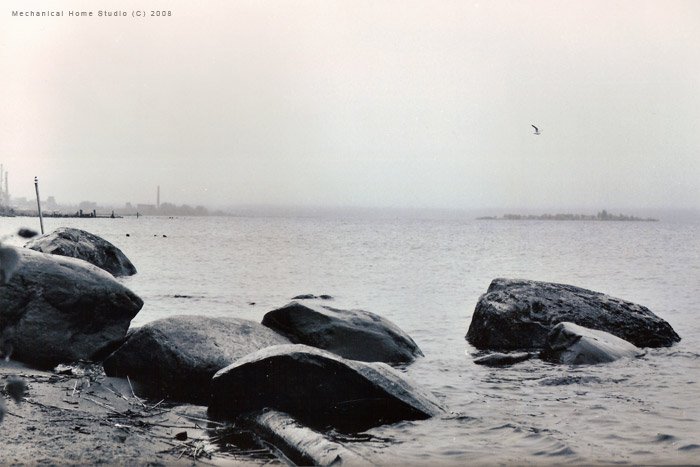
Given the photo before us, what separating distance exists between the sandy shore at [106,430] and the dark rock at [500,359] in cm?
492

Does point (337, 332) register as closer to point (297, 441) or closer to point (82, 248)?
point (297, 441)

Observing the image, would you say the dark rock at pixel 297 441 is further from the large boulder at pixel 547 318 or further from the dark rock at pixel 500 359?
the large boulder at pixel 547 318

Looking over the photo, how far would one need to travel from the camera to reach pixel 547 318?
478 inches

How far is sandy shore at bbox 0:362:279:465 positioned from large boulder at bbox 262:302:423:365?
268 cm

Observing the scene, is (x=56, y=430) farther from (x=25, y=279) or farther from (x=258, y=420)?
(x=25, y=279)

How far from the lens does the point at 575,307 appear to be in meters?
12.2

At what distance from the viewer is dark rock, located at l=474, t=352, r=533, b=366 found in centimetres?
1053

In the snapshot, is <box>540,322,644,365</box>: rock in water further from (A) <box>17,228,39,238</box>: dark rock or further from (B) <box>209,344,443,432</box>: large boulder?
(A) <box>17,228,39,238</box>: dark rock

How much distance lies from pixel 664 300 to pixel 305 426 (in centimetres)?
1777

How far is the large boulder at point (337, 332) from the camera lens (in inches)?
387

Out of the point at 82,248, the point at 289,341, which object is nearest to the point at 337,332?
the point at 289,341

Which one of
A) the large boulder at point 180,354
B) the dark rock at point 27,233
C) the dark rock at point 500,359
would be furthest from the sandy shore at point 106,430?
the dark rock at point 500,359

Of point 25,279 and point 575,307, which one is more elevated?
point 25,279

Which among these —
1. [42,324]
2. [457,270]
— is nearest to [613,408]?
[42,324]
